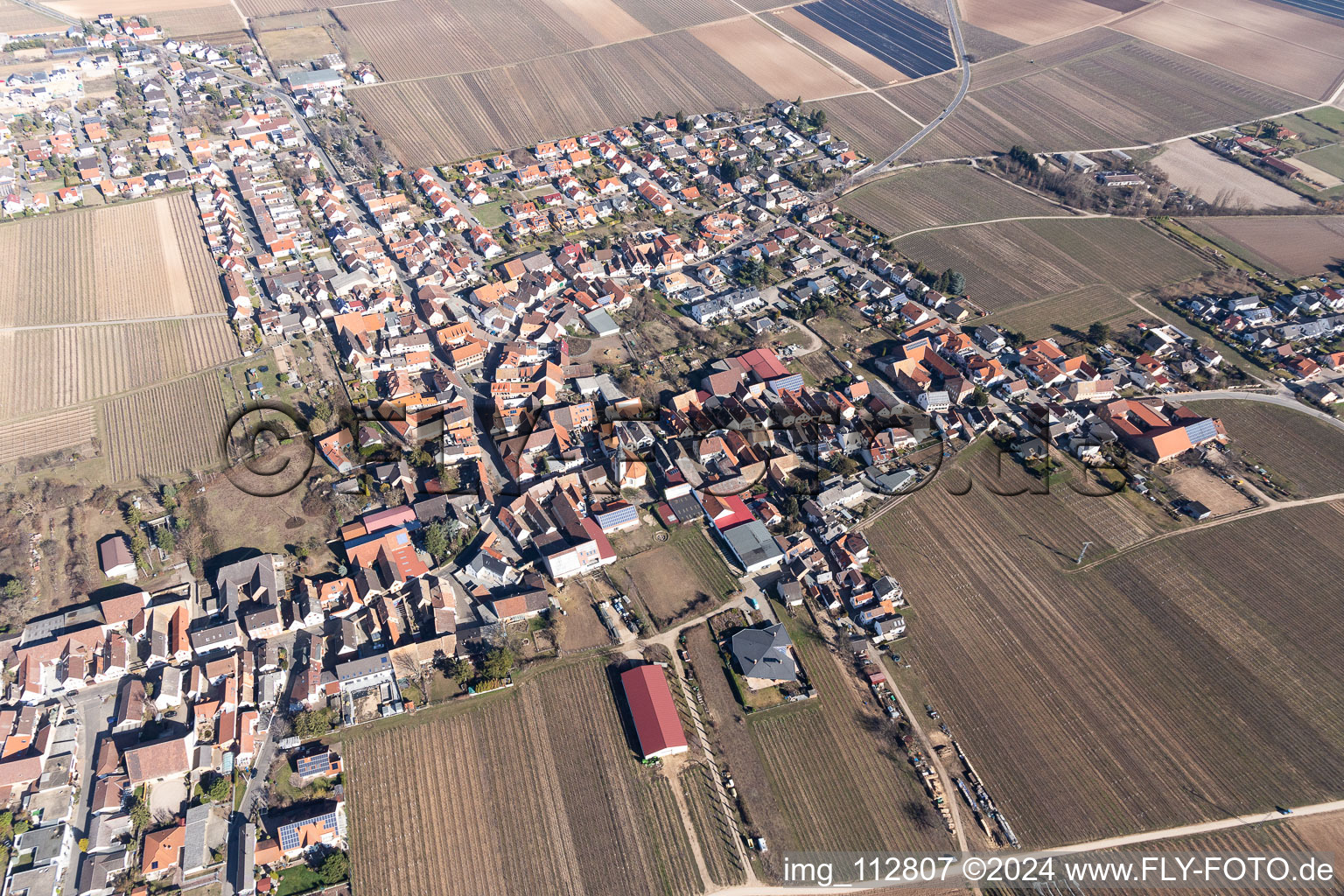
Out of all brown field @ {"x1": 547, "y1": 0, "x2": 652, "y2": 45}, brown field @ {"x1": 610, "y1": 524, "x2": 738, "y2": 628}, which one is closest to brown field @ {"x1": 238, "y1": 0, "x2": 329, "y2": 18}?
brown field @ {"x1": 547, "y1": 0, "x2": 652, "y2": 45}

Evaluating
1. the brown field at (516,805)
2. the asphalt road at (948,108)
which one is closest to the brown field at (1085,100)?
the asphalt road at (948,108)

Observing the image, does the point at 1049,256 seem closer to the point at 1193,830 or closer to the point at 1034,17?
the point at 1193,830

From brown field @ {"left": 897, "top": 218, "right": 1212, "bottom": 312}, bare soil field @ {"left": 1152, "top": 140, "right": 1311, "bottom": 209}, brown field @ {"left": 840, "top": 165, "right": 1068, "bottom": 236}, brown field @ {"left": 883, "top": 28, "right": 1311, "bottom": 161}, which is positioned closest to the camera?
brown field @ {"left": 897, "top": 218, "right": 1212, "bottom": 312}

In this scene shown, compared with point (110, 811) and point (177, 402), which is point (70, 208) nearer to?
point (177, 402)

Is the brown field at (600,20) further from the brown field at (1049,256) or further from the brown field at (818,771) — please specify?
the brown field at (818,771)

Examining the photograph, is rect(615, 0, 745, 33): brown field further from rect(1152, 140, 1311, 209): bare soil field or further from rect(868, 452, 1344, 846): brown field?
rect(868, 452, 1344, 846): brown field
